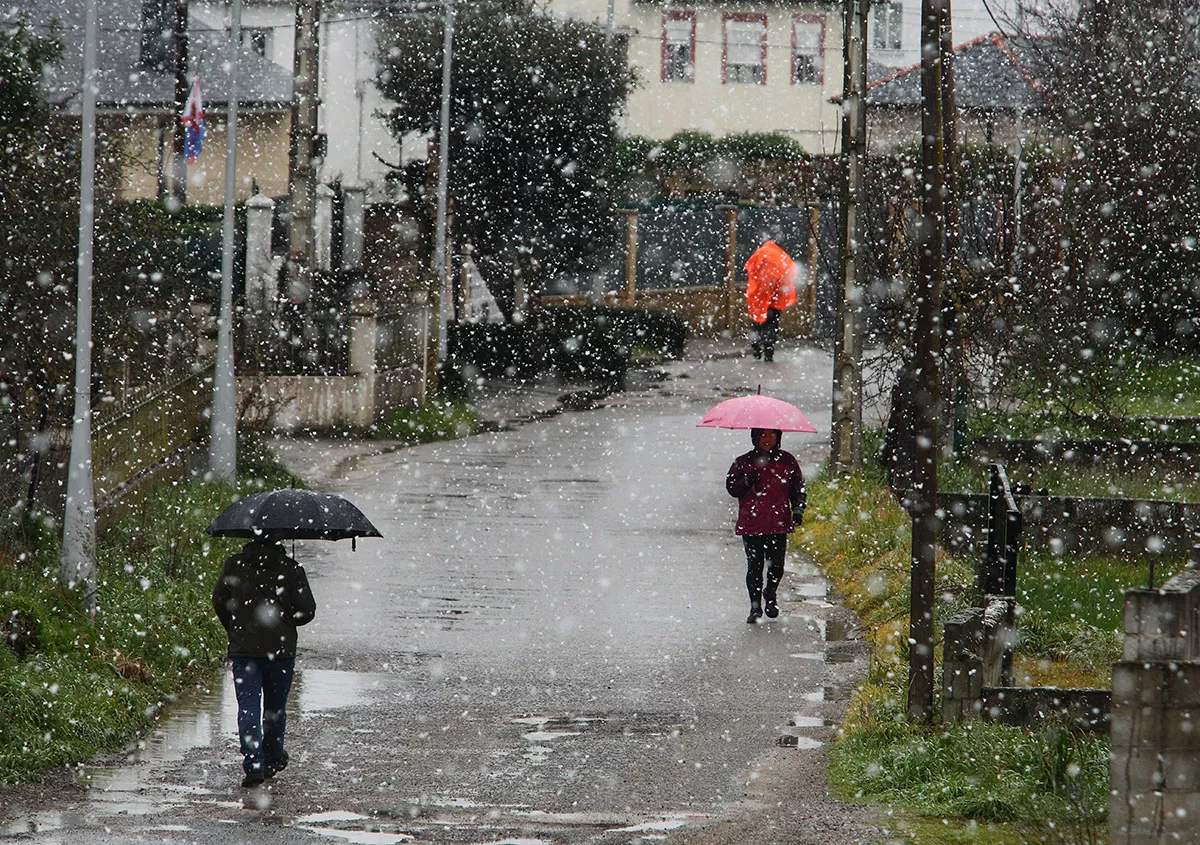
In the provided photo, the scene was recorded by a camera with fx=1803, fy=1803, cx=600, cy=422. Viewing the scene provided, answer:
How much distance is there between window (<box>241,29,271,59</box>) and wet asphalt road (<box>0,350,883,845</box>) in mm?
31583

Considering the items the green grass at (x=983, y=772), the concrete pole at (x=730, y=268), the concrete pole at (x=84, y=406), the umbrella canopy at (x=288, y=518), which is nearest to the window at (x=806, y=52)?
the concrete pole at (x=730, y=268)

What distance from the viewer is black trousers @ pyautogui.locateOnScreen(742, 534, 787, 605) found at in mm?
13273

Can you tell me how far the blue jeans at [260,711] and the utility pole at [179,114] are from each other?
101 ft

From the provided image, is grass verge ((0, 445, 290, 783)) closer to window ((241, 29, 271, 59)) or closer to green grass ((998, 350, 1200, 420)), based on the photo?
green grass ((998, 350, 1200, 420))

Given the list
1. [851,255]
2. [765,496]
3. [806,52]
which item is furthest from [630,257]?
[765,496]

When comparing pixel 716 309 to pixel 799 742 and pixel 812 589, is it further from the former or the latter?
pixel 799 742

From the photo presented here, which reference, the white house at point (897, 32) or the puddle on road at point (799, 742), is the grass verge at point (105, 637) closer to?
the puddle on road at point (799, 742)

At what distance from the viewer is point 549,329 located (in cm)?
3175

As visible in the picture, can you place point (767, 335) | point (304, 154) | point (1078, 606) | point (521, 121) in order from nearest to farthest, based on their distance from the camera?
point (1078, 606)
point (304, 154)
point (767, 335)
point (521, 121)

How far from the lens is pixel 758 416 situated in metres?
13.3

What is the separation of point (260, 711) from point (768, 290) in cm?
2470

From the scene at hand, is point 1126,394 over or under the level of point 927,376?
under

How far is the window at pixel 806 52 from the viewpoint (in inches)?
2005

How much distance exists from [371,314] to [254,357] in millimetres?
1730
